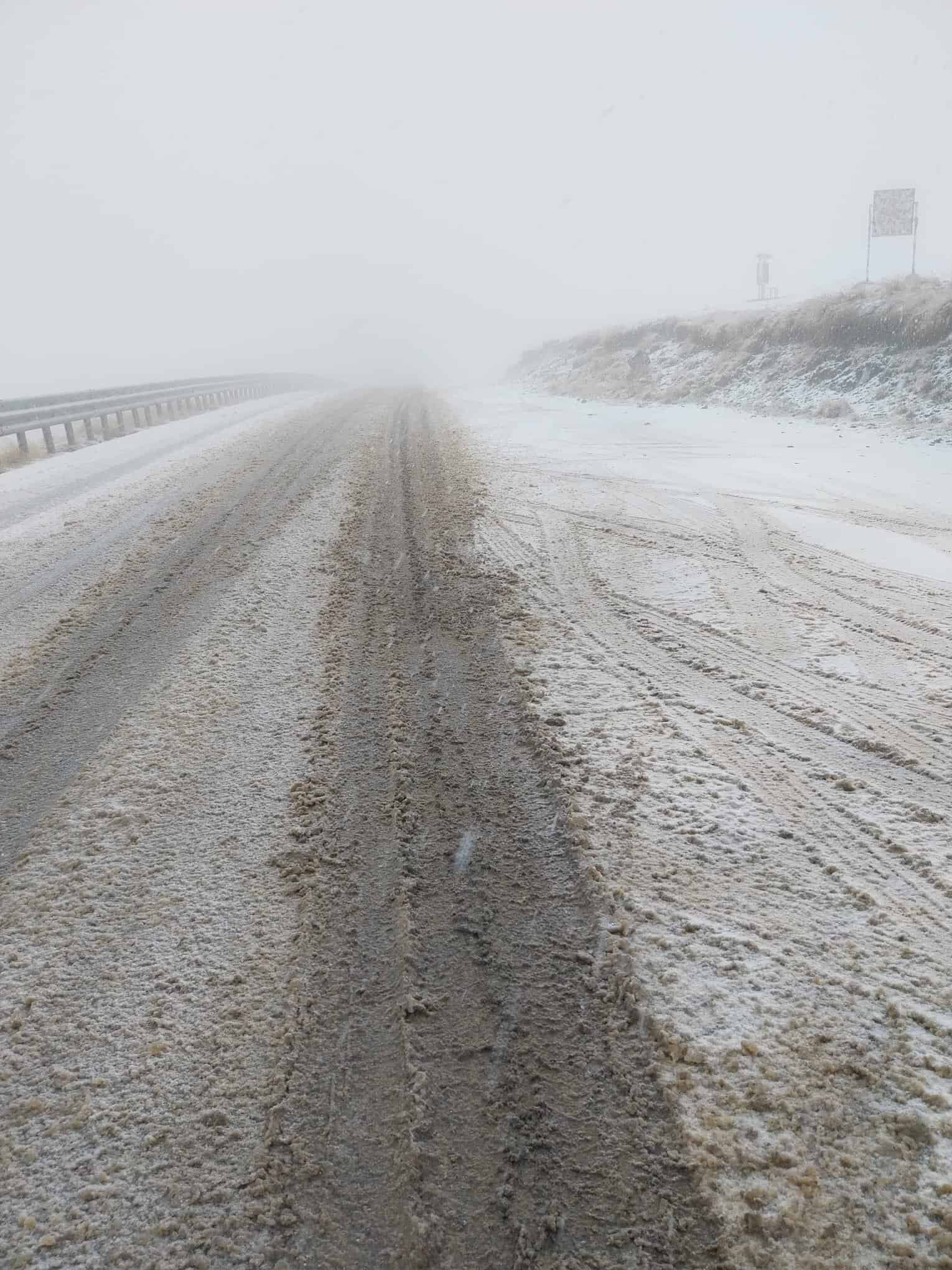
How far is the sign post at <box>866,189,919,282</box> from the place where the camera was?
1666 centimetres

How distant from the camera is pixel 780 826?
2.54 meters

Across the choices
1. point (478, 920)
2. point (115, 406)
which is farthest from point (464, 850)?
point (115, 406)

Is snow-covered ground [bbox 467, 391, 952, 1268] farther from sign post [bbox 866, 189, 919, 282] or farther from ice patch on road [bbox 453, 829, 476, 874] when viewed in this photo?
sign post [bbox 866, 189, 919, 282]

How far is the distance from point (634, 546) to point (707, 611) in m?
1.55

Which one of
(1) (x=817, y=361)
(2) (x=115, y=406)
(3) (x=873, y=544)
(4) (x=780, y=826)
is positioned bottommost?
(4) (x=780, y=826)

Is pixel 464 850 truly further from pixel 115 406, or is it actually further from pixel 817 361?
pixel 115 406

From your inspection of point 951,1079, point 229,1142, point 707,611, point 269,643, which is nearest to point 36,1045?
point 229,1142

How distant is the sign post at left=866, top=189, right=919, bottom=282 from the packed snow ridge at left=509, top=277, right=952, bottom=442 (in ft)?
8.28

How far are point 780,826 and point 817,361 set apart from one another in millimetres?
14558

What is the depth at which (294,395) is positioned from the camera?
89.0 feet

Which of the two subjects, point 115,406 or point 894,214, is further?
point 894,214

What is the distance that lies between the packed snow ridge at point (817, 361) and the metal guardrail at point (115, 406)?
1031cm

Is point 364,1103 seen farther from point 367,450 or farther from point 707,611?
point 367,450

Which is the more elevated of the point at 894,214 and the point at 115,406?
the point at 894,214
